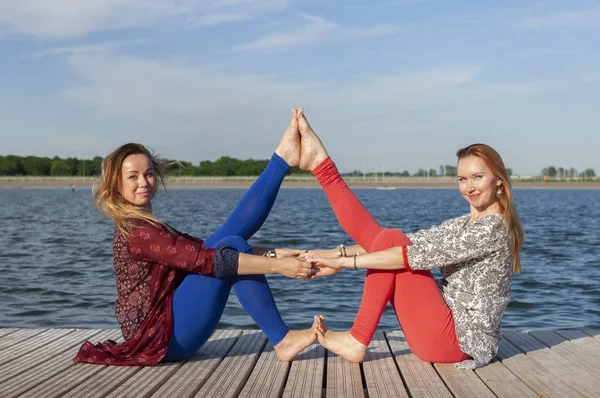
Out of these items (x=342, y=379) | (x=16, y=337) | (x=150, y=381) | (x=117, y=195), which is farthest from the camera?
(x=16, y=337)

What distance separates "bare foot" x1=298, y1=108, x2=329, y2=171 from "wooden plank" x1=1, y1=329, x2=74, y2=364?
2210mm

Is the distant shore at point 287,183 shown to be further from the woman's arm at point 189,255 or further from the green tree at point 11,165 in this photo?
the woman's arm at point 189,255

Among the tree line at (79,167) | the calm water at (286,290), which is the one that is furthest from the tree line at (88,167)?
the calm water at (286,290)

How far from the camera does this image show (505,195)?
13.3ft

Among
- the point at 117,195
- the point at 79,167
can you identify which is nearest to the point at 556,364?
the point at 117,195

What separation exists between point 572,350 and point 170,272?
2690mm

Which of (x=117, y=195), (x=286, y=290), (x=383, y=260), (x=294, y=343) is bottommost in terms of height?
(x=286, y=290)

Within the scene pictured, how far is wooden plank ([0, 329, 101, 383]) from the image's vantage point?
4.14 metres

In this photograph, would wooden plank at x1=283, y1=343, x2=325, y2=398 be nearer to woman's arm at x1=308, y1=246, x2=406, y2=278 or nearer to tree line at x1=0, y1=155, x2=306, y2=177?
woman's arm at x1=308, y1=246, x2=406, y2=278

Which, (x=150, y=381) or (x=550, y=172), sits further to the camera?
(x=550, y=172)

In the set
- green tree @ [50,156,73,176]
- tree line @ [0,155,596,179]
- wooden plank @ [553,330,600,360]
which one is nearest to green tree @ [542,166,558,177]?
tree line @ [0,155,596,179]

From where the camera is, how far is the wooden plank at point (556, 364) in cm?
386

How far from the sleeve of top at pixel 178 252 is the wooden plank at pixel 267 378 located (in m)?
0.63

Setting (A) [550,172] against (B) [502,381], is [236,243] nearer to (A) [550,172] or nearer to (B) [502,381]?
(B) [502,381]
